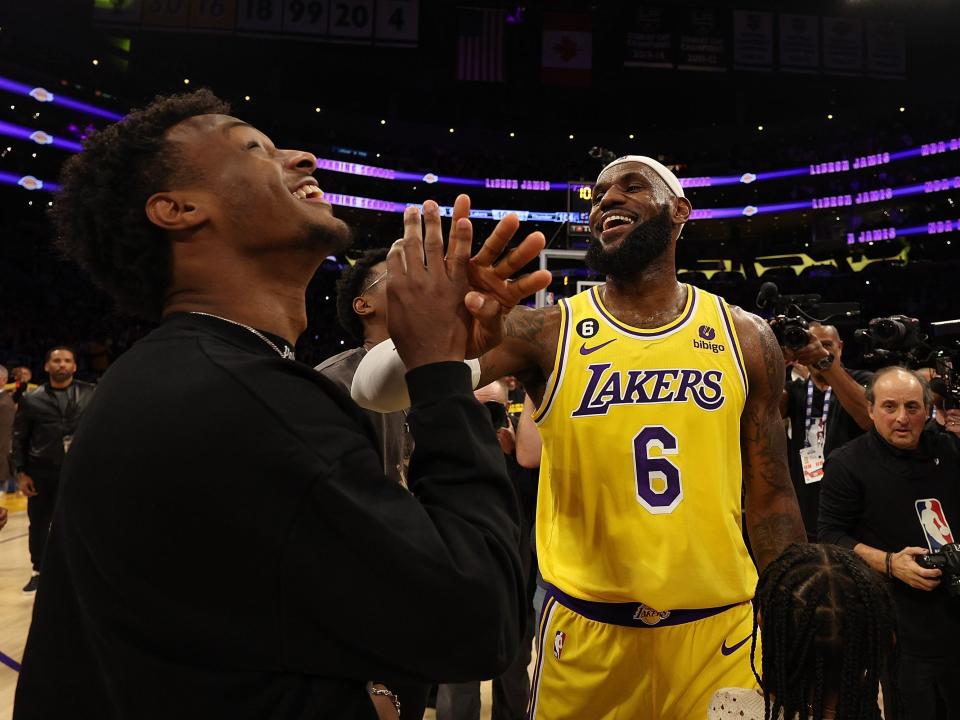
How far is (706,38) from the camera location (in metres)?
16.4

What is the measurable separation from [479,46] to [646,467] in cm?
1844

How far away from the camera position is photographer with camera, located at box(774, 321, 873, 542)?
425 cm

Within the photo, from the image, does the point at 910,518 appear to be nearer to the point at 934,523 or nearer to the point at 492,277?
the point at 934,523

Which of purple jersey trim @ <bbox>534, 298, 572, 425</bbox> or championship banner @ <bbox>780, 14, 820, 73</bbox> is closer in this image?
purple jersey trim @ <bbox>534, 298, 572, 425</bbox>

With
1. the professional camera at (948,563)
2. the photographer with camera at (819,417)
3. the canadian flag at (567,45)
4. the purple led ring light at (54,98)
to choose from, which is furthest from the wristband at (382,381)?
the purple led ring light at (54,98)

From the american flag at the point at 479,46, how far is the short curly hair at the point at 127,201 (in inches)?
724

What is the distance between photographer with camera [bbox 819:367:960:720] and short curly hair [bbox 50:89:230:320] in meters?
3.40

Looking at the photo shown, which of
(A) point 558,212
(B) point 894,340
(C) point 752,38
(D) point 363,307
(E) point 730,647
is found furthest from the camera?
(A) point 558,212

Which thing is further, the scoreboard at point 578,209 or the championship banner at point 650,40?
the championship banner at point 650,40

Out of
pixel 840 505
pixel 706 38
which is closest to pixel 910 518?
pixel 840 505

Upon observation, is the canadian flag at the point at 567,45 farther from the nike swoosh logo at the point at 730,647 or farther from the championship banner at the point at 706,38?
the nike swoosh logo at the point at 730,647

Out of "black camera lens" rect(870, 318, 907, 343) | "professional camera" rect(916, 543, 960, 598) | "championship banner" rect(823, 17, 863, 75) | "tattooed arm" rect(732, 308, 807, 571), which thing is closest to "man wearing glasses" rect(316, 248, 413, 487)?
"tattooed arm" rect(732, 308, 807, 571)

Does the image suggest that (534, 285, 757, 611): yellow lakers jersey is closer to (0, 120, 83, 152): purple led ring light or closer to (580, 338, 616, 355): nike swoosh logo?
(580, 338, 616, 355): nike swoosh logo

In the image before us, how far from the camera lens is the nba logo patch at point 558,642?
216 cm
